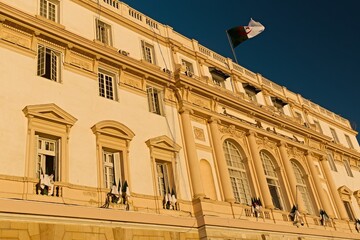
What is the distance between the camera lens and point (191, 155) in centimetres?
2294

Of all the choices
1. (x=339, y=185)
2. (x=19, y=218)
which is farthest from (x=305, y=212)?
(x=19, y=218)

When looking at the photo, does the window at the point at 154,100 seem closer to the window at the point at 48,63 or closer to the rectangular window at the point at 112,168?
the rectangular window at the point at 112,168

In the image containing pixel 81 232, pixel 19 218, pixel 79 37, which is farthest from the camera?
pixel 79 37

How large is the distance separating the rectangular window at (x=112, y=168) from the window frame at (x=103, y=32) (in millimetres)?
7059

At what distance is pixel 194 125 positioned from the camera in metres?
25.0

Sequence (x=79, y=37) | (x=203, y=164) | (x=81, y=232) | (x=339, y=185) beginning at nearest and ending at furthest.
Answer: (x=81, y=232)
(x=79, y=37)
(x=203, y=164)
(x=339, y=185)

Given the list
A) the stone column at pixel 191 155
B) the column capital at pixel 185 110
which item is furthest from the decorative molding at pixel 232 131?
the stone column at pixel 191 155

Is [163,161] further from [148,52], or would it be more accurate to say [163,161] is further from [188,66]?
[188,66]

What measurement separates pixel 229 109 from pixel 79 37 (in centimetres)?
1228

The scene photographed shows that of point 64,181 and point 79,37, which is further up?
point 79,37

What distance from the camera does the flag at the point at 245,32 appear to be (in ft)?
105

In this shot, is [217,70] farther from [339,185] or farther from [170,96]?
[339,185]

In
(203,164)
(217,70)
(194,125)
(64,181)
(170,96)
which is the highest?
(217,70)

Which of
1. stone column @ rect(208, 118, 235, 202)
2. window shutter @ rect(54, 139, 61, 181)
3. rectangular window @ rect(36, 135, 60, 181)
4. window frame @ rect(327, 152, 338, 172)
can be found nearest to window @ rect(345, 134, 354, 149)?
window frame @ rect(327, 152, 338, 172)
